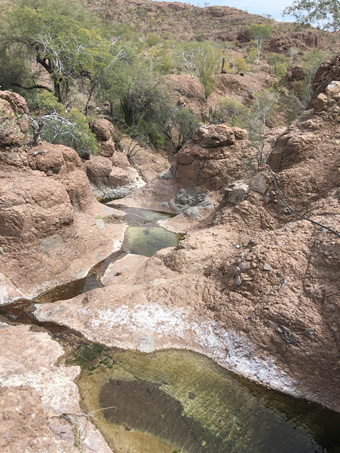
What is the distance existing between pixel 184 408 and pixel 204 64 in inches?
1237

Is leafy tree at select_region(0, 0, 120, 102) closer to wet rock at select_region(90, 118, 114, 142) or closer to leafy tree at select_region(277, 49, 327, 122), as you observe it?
wet rock at select_region(90, 118, 114, 142)

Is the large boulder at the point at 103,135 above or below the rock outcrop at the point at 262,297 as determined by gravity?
above

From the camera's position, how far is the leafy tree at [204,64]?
98.0 feet

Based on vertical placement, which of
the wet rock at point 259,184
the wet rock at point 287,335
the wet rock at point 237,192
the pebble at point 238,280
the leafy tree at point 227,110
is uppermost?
the leafy tree at point 227,110

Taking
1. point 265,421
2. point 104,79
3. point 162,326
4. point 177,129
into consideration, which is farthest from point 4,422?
point 177,129

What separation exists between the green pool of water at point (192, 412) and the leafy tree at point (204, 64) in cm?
2913

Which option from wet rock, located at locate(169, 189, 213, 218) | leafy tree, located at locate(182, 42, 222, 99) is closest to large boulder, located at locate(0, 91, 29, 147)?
wet rock, located at locate(169, 189, 213, 218)

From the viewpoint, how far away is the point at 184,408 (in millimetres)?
4461

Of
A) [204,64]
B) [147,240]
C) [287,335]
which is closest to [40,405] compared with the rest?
[287,335]

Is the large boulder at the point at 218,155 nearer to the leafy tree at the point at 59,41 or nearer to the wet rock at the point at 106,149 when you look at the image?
the wet rock at the point at 106,149

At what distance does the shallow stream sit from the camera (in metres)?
4.05

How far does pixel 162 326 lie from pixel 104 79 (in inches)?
704

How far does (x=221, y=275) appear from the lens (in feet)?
21.8

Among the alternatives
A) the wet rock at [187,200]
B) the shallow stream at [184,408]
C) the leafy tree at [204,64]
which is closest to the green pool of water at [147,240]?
the wet rock at [187,200]
